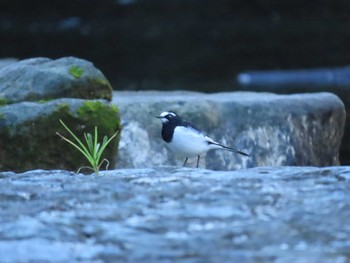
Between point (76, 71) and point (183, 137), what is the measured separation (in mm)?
867

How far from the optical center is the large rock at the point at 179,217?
2.33m

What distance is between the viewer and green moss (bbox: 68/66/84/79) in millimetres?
6250

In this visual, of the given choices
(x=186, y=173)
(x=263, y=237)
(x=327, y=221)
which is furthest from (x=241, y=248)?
(x=186, y=173)

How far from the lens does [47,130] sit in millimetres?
5746

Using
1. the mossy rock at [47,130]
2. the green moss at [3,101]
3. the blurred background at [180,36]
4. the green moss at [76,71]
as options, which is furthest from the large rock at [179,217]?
the blurred background at [180,36]

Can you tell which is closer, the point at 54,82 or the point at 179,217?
the point at 179,217

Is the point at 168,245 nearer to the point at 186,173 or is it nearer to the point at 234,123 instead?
the point at 186,173

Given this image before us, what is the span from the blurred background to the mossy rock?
6.36 meters

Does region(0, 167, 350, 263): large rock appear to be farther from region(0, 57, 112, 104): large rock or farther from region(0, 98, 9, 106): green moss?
region(0, 57, 112, 104): large rock

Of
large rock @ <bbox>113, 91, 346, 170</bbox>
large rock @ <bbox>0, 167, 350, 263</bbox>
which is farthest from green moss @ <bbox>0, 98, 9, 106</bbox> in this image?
large rock @ <bbox>0, 167, 350, 263</bbox>

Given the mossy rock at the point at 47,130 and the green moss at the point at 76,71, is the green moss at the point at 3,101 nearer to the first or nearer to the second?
the mossy rock at the point at 47,130

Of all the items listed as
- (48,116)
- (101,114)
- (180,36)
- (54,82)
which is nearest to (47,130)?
(48,116)

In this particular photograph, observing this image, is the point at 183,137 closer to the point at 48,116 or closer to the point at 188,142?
the point at 188,142

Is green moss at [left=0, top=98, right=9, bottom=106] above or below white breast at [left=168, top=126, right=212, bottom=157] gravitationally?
above
